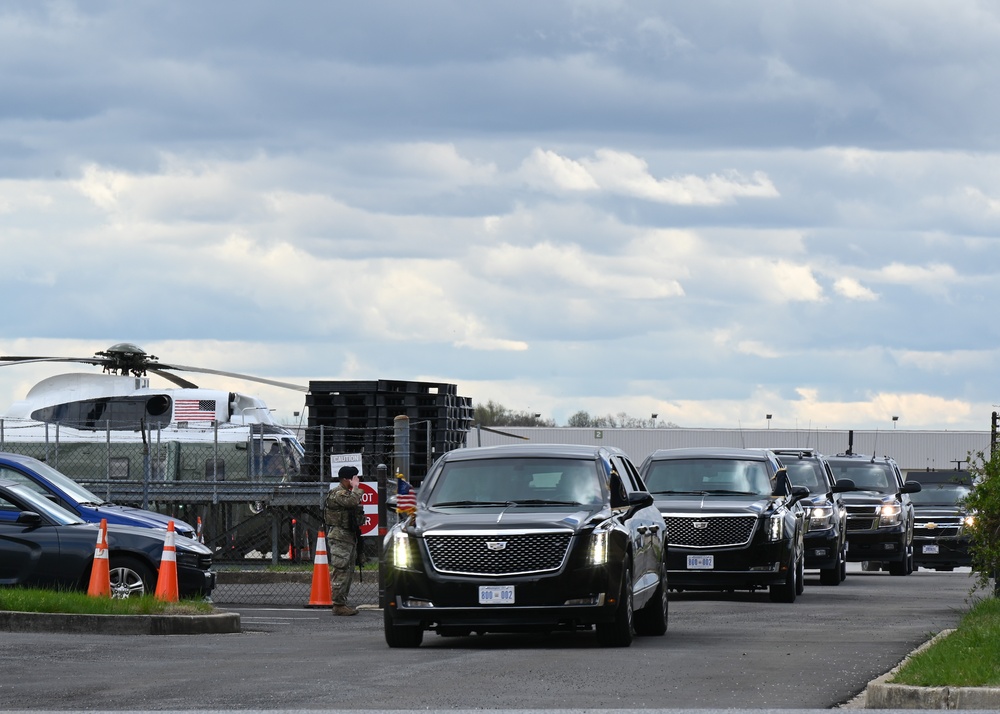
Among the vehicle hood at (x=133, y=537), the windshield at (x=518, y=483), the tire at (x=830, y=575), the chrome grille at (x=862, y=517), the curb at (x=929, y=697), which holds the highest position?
the windshield at (x=518, y=483)

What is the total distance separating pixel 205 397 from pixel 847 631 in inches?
704

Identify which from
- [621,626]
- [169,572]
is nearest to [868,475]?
[169,572]

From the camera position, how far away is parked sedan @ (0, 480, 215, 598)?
1792cm

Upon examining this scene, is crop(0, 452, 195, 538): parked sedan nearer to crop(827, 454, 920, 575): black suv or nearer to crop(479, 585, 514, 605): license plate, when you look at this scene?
crop(479, 585, 514, 605): license plate

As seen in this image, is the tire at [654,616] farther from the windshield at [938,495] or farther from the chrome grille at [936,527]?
the windshield at [938,495]

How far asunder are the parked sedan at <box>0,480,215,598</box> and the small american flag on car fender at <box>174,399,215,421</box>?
13.8 metres

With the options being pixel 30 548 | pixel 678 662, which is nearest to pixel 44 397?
pixel 30 548

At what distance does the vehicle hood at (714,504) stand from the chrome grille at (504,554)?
7.19m

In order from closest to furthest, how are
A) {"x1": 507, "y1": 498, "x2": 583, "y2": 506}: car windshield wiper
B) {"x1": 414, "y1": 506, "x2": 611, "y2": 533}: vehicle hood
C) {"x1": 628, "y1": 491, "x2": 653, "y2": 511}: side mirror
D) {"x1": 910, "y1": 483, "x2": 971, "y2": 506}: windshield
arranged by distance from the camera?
{"x1": 414, "y1": 506, "x2": 611, "y2": 533}: vehicle hood → {"x1": 507, "y1": 498, "x2": 583, "y2": 506}: car windshield wiper → {"x1": 628, "y1": 491, "x2": 653, "y2": 511}: side mirror → {"x1": 910, "y1": 483, "x2": 971, "y2": 506}: windshield

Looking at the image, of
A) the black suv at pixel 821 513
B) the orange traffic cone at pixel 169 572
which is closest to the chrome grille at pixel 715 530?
the black suv at pixel 821 513

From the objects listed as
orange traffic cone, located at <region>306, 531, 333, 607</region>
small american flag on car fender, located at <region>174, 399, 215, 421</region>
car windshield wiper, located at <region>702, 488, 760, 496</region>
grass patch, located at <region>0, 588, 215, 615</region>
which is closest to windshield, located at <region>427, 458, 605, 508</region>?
grass patch, located at <region>0, 588, 215, 615</region>

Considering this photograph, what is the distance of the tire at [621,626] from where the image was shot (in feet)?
46.6

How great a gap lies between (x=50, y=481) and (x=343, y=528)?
3.23m

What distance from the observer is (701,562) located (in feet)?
69.6
